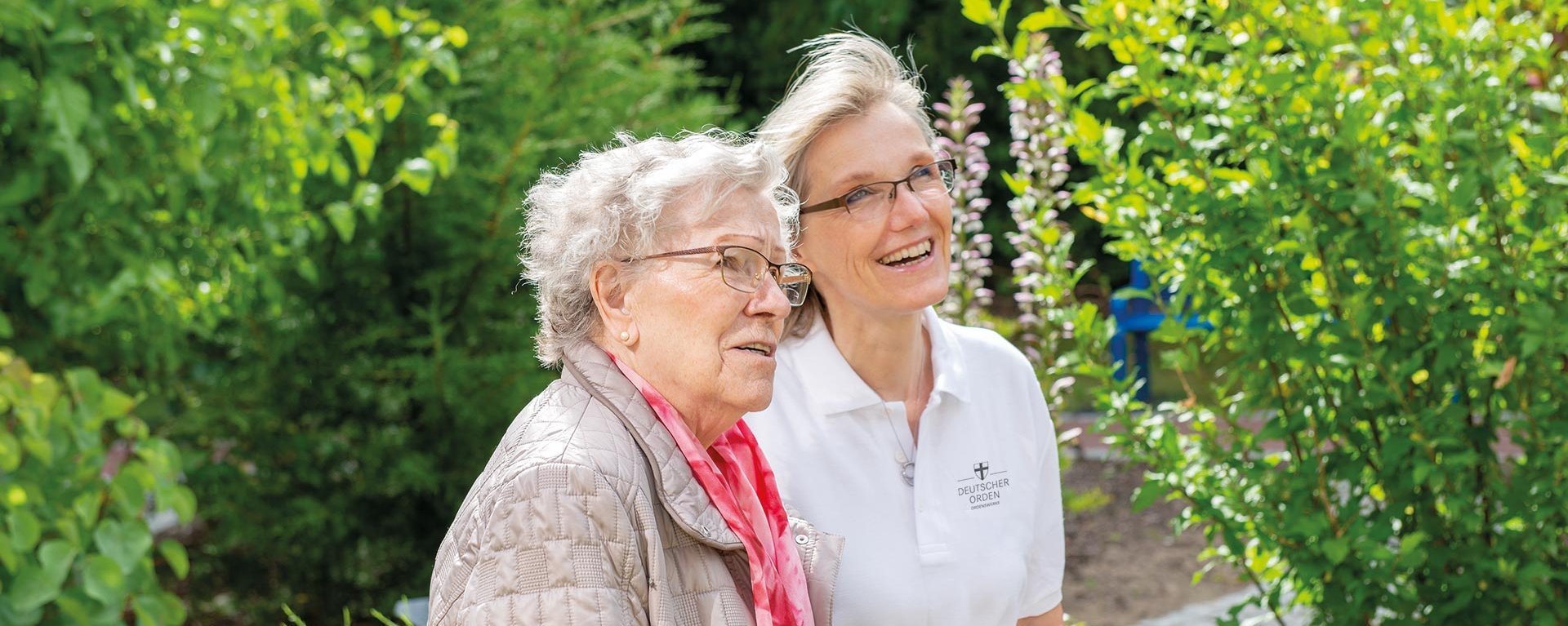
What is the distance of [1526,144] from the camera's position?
2785 millimetres

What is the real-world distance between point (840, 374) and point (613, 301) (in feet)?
2.29

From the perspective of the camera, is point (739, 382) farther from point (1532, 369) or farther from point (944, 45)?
point (944, 45)

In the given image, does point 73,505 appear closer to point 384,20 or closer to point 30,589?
point 30,589

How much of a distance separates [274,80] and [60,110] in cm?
63

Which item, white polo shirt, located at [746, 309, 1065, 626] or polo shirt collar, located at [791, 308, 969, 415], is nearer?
white polo shirt, located at [746, 309, 1065, 626]

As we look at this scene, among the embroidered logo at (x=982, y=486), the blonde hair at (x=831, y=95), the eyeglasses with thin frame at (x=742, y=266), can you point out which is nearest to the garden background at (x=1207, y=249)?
the blonde hair at (x=831, y=95)

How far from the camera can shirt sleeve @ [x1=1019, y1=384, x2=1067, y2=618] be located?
247 cm

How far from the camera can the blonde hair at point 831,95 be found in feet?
7.70

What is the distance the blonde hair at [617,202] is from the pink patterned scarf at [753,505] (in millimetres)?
115

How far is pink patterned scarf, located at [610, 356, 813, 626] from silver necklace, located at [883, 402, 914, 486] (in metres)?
0.32

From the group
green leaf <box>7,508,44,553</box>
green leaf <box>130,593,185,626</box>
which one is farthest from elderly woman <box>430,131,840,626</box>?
green leaf <box>130,593,185,626</box>

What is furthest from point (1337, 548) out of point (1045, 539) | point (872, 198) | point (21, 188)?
point (21, 188)

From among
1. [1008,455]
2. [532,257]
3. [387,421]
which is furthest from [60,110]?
[387,421]

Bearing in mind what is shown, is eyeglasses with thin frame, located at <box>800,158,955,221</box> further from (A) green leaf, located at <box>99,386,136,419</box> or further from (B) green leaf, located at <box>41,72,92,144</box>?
(B) green leaf, located at <box>41,72,92,144</box>
